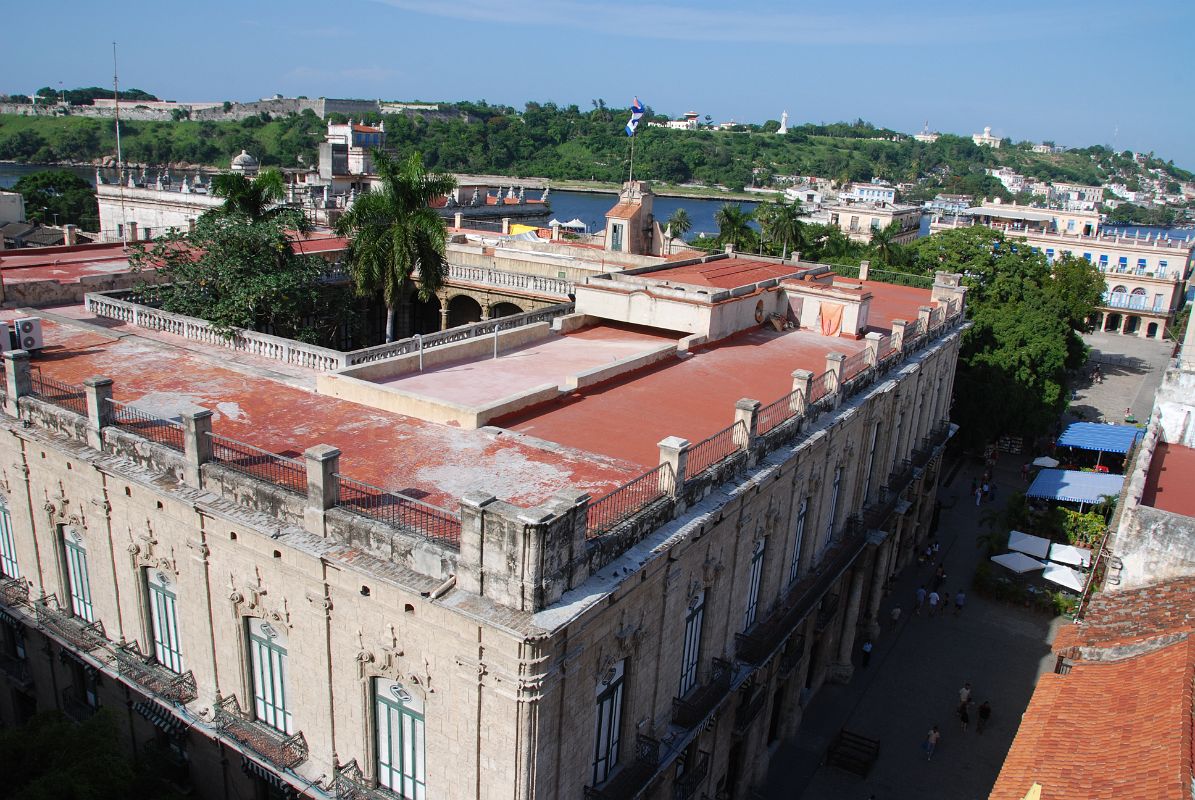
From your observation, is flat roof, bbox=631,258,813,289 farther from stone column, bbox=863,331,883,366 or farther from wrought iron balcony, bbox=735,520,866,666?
wrought iron balcony, bbox=735,520,866,666

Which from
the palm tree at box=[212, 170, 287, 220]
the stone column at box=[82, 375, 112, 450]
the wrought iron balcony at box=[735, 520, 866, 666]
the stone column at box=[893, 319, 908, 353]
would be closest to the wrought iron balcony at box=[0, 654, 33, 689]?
the stone column at box=[82, 375, 112, 450]

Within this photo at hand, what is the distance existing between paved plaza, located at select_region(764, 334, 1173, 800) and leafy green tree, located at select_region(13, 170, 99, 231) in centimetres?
7225

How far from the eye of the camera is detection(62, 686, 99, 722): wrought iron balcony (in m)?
17.7

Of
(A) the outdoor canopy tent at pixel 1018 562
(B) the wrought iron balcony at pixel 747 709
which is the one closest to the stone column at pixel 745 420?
(B) the wrought iron balcony at pixel 747 709

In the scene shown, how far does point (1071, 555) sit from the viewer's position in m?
31.2

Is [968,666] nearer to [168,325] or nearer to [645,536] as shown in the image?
[645,536]

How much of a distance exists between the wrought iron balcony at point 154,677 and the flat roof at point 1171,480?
19885mm

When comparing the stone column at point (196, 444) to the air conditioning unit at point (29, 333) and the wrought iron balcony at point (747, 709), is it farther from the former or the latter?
the wrought iron balcony at point (747, 709)

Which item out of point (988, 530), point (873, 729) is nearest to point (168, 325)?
point (873, 729)

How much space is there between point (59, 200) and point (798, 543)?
78.3 meters

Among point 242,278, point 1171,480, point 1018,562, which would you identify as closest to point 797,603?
point 1171,480

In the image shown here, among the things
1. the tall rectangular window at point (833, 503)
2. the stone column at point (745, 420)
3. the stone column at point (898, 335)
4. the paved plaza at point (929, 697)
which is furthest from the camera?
the stone column at point (898, 335)

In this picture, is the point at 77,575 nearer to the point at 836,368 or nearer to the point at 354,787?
the point at 354,787

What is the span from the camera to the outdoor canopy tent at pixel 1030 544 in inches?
1260
